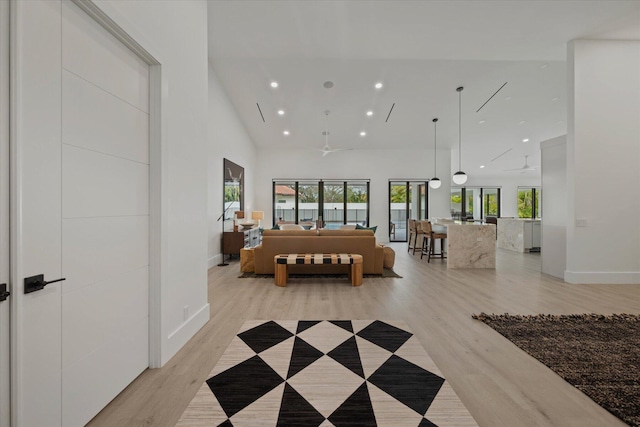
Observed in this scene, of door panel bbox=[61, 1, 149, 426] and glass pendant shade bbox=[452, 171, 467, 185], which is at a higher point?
glass pendant shade bbox=[452, 171, 467, 185]

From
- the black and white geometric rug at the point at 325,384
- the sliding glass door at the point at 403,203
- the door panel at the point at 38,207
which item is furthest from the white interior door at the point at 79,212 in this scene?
the sliding glass door at the point at 403,203

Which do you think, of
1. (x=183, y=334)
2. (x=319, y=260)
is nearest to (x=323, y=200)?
(x=319, y=260)

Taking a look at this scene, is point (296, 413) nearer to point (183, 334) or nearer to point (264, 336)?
point (264, 336)

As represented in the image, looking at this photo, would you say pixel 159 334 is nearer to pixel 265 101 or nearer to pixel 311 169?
pixel 265 101

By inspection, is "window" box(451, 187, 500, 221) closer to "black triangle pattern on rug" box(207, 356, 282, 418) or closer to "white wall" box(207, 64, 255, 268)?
"white wall" box(207, 64, 255, 268)

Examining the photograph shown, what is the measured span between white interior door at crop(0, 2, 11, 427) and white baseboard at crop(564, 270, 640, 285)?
630 cm

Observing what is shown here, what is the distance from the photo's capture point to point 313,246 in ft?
14.8

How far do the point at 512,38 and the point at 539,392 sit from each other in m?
5.11

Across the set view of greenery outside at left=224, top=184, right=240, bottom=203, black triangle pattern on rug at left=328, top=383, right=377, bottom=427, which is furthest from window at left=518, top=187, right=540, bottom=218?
black triangle pattern on rug at left=328, top=383, right=377, bottom=427

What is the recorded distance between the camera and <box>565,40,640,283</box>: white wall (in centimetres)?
419

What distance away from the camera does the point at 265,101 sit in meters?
6.78

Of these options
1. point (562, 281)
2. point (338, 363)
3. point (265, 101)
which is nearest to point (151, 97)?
point (338, 363)

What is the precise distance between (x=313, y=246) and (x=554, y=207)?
174 inches

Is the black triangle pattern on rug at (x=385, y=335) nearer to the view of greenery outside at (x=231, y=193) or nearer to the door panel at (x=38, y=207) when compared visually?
the door panel at (x=38, y=207)
